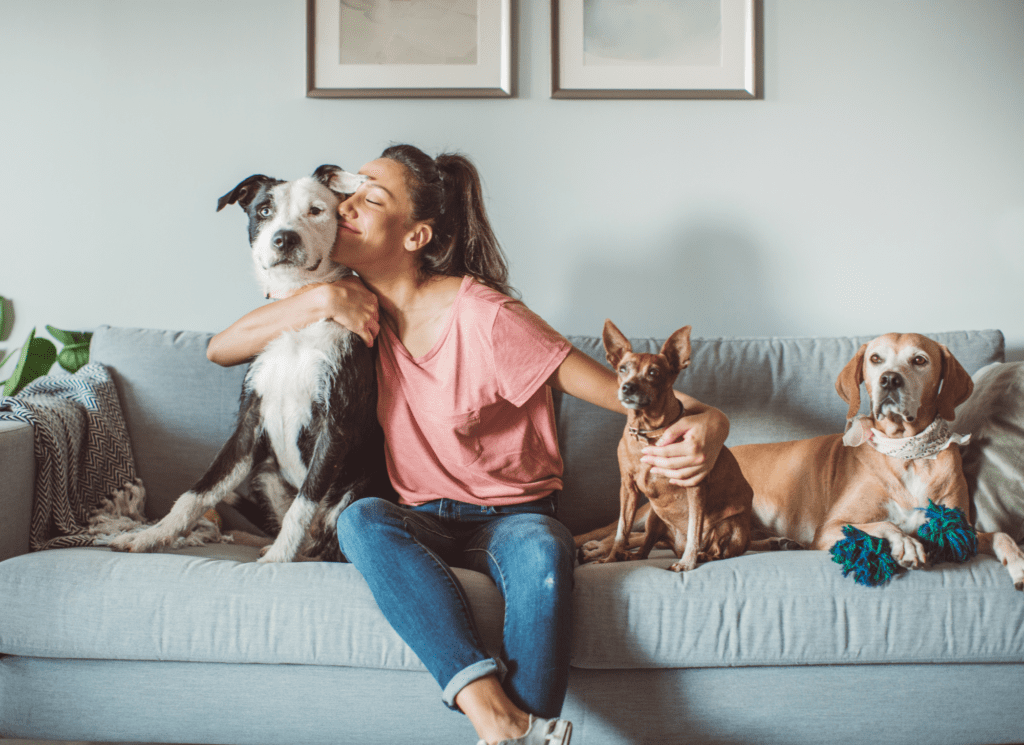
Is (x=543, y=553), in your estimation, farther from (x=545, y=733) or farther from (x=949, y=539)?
(x=949, y=539)

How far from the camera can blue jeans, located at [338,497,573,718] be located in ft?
3.45

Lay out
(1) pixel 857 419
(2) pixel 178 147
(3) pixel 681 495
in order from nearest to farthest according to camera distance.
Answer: (3) pixel 681 495
(1) pixel 857 419
(2) pixel 178 147

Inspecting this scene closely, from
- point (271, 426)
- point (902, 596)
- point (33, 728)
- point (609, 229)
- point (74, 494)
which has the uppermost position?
point (609, 229)

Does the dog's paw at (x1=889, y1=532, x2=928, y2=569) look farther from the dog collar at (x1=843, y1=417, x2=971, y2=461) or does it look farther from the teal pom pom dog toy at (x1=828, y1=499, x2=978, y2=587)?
the dog collar at (x1=843, y1=417, x2=971, y2=461)

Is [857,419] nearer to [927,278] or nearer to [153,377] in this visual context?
[927,278]

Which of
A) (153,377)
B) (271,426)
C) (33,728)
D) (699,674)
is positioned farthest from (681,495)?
(153,377)

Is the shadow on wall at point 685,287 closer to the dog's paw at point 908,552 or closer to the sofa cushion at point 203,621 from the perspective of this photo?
the dog's paw at point 908,552

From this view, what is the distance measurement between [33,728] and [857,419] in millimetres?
1782

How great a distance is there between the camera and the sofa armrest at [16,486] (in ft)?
4.43

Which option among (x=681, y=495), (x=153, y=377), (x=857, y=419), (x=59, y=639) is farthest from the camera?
(x=153, y=377)

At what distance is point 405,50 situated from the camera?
2.12m

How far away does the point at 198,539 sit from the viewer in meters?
1.48

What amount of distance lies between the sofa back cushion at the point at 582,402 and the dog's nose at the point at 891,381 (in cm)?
41

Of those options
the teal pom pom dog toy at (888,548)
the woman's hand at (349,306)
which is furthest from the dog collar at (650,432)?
the woman's hand at (349,306)
